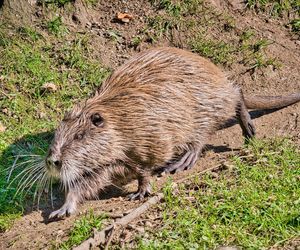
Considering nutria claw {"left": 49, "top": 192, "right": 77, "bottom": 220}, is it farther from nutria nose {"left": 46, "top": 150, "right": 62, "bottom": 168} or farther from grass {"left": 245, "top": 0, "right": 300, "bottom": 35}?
grass {"left": 245, "top": 0, "right": 300, "bottom": 35}

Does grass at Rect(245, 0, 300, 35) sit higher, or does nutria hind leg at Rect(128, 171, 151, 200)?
grass at Rect(245, 0, 300, 35)

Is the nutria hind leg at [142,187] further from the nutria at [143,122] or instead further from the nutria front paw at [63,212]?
the nutria front paw at [63,212]

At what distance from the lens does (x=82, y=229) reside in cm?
392

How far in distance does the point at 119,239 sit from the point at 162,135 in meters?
0.97

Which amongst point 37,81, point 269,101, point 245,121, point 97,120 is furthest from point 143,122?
point 37,81

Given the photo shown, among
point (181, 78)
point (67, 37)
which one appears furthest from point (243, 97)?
point (67, 37)

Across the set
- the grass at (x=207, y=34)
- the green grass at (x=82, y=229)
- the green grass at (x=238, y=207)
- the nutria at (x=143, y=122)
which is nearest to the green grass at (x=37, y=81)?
the grass at (x=207, y=34)

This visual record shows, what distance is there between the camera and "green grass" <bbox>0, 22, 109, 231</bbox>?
17.0ft

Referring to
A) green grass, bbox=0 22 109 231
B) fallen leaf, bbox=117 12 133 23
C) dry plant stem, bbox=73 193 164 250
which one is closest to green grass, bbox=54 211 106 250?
dry plant stem, bbox=73 193 164 250

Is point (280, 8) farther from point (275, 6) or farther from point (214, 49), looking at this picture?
point (214, 49)

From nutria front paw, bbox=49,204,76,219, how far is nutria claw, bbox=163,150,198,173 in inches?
30.8

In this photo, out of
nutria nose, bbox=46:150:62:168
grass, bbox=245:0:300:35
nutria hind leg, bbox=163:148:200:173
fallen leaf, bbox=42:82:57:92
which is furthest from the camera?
grass, bbox=245:0:300:35

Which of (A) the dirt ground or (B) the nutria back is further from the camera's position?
(B) the nutria back

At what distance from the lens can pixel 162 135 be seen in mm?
4543
